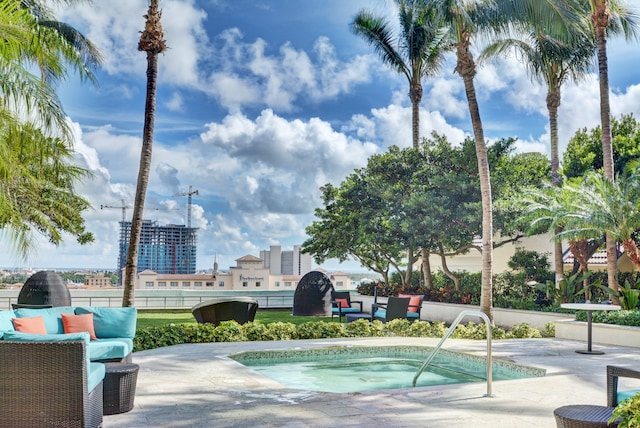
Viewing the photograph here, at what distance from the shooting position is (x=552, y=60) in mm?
18109

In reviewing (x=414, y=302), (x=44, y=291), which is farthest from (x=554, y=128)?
(x=44, y=291)

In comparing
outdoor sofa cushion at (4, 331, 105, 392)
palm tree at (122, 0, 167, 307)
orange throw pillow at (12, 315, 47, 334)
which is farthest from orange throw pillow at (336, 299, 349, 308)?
outdoor sofa cushion at (4, 331, 105, 392)

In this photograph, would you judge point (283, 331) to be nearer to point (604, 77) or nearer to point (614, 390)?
point (614, 390)

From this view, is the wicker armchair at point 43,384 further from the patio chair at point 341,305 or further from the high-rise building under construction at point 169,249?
the high-rise building under construction at point 169,249

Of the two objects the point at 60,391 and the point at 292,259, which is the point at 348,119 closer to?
the point at 292,259

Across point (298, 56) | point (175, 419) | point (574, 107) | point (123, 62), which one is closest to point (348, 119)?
point (298, 56)

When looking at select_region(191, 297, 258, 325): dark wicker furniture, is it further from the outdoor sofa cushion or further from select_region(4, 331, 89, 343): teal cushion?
select_region(4, 331, 89, 343): teal cushion

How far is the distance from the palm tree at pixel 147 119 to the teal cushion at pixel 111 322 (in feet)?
13.5

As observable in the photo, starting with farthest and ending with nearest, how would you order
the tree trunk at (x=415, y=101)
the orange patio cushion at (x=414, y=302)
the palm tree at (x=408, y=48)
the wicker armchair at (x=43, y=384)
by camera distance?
1. the tree trunk at (x=415, y=101)
2. the palm tree at (x=408, y=48)
3. the orange patio cushion at (x=414, y=302)
4. the wicker armchair at (x=43, y=384)

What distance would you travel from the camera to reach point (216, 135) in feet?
128

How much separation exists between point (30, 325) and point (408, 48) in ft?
60.1

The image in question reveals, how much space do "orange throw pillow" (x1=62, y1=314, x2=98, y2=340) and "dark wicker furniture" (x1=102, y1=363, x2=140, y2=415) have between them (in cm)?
234

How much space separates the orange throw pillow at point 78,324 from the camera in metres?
8.14

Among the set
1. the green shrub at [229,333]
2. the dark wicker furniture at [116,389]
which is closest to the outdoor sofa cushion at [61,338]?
the dark wicker furniture at [116,389]
